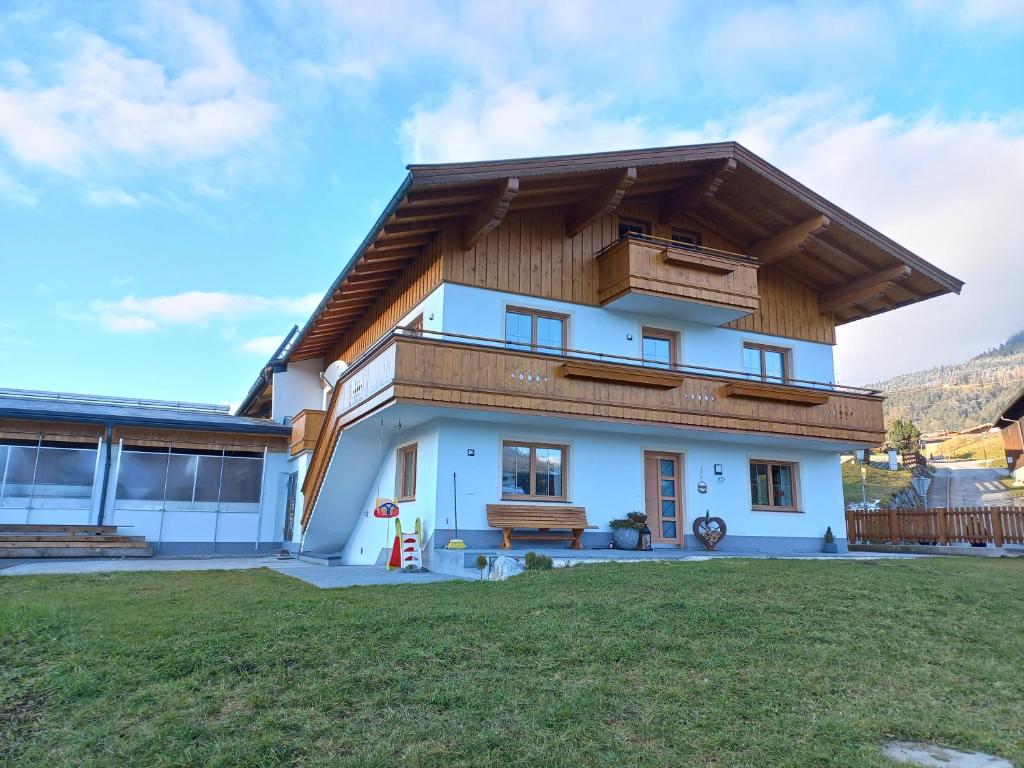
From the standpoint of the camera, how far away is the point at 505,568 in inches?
415

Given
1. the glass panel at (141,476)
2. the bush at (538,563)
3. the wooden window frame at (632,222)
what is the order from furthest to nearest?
the glass panel at (141,476) < the wooden window frame at (632,222) < the bush at (538,563)

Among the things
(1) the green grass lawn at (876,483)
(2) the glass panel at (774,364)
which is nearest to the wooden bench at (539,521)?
(2) the glass panel at (774,364)

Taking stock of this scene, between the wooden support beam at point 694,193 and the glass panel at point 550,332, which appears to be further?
the wooden support beam at point 694,193

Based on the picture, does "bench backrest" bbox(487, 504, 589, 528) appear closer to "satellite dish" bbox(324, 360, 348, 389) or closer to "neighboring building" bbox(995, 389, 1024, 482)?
"satellite dish" bbox(324, 360, 348, 389)

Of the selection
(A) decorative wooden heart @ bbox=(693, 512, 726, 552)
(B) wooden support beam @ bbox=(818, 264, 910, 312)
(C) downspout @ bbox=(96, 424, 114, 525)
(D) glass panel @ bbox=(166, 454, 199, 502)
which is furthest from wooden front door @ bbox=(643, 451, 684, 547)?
(C) downspout @ bbox=(96, 424, 114, 525)

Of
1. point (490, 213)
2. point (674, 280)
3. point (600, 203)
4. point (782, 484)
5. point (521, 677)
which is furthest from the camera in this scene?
point (782, 484)

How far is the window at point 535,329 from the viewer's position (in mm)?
15391

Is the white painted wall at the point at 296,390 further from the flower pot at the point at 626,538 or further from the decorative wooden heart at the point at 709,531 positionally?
the decorative wooden heart at the point at 709,531

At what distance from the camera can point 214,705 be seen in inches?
176

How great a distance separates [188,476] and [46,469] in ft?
11.0

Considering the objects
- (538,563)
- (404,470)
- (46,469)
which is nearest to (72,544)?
(46,469)

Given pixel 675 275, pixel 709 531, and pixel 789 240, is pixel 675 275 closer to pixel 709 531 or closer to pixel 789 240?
pixel 789 240

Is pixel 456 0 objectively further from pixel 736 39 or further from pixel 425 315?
pixel 425 315

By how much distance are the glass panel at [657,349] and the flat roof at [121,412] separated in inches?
430
